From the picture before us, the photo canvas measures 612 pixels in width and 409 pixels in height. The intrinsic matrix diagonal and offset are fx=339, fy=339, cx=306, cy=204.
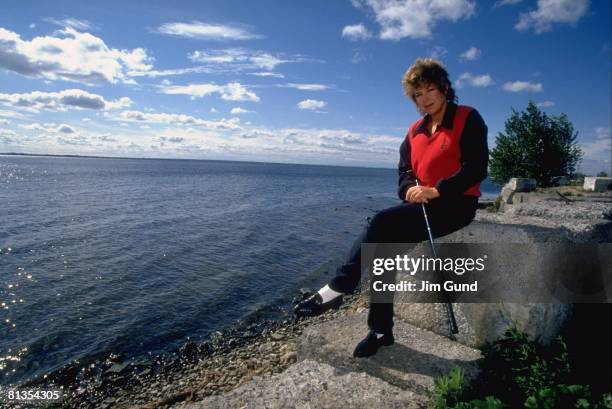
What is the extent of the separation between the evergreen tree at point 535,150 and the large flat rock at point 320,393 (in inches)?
1679

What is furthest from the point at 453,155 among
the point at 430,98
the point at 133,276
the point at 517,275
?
the point at 133,276

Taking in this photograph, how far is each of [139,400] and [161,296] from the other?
6.67 m

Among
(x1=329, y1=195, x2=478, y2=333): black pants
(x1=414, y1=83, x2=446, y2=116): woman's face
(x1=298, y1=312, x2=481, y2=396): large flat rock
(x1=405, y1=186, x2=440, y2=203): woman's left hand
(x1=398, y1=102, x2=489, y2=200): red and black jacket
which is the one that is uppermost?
(x1=414, y1=83, x2=446, y2=116): woman's face

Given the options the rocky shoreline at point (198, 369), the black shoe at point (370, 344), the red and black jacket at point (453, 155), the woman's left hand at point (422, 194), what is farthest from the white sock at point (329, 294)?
the rocky shoreline at point (198, 369)

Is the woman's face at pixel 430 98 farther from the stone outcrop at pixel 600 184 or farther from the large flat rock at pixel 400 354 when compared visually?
the stone outcrop at pixel 600 184

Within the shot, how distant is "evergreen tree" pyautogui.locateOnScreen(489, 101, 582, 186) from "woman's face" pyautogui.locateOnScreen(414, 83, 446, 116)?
136ft

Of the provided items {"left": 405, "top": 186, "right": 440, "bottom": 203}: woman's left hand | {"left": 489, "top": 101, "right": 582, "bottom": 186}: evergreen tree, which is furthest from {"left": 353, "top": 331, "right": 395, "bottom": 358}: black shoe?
{"left": 489, "top": 101, "right": 582, "bottom": 186}: evergreen tree

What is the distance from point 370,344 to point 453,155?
2.78 m

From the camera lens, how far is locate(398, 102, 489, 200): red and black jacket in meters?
4.31

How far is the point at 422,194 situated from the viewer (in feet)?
14.4

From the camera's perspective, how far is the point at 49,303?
1426cm

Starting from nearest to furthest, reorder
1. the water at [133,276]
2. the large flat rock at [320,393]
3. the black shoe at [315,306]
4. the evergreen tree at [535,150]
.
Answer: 1. the large flat rock at [320,393]
2. the black shoe at [315,306]
3. the water at [133,276]
4. the evergreen tree at [535,150]

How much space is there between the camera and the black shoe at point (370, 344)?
15.0ft

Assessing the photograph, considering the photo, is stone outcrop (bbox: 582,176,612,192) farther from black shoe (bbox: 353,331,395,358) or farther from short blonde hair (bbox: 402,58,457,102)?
black shoe (bbox: 353,331,395,358)
